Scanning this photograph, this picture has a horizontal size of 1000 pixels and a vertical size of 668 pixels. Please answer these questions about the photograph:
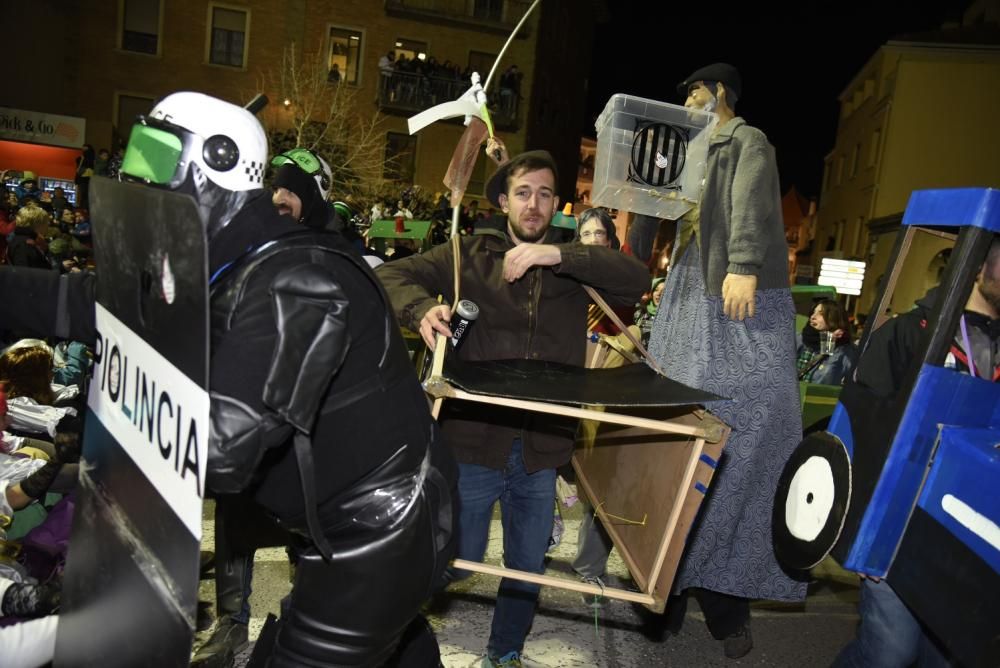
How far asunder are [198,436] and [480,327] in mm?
1853

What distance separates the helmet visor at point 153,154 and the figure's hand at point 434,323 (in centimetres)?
119

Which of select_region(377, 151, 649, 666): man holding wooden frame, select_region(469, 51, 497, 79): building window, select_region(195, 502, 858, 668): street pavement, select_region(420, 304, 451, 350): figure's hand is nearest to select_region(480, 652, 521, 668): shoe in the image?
select_region(377, 151, 649, 666): man holding wooden frame

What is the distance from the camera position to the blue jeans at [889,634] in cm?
270

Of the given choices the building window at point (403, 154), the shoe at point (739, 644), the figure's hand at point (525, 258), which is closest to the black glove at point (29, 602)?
the figure's hand at point (525, 258)

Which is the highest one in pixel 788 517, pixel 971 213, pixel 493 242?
pixel 971 213

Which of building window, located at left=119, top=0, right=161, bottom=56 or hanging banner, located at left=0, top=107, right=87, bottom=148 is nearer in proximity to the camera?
hanging banner, located at left=0, top=107, right=87, bottom=148

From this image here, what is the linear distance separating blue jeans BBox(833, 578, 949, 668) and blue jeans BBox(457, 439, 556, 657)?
1272 millimetres

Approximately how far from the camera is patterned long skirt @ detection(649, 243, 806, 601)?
11.4 ft

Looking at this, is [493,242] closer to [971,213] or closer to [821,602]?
[971,213]

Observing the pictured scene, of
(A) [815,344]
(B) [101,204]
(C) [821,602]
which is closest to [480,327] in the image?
(B) [101,204]

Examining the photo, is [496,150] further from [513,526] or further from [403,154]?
[403,154]

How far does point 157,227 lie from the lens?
1706 millimetres

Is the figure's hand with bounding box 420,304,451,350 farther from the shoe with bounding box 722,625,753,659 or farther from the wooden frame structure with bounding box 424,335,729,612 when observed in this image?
the shoe with bounding box 722,625,753,659

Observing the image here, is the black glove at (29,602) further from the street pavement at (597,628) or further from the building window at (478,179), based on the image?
the building window at (478,179)
